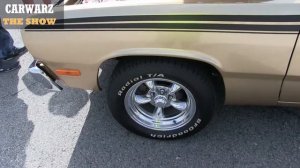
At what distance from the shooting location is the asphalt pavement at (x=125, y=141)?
8.84 feet

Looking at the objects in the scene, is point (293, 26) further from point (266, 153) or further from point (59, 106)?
point (59, 106)

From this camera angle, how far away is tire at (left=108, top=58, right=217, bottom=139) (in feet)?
7.92

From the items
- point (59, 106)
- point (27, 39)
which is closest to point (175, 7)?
point (27, 39)

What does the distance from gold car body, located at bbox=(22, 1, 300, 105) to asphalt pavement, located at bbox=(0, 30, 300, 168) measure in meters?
0.43

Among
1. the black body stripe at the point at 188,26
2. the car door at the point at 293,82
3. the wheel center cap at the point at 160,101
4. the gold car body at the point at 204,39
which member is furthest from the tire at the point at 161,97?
the car door at the point at 293,82

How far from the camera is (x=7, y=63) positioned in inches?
156

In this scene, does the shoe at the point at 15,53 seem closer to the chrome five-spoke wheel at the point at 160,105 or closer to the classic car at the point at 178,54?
the classic car at the point at 178,54

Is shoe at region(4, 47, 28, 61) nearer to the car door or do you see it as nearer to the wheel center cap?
the wheel center cap

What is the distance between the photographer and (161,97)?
2.79 metres

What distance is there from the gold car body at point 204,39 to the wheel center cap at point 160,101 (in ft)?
1.66

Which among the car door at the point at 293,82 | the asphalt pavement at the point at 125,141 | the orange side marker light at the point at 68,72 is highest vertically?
the car door at the point at 293,82

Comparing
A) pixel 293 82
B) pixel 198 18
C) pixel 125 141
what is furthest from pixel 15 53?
pixel 293 82

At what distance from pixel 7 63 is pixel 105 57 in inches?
79.9

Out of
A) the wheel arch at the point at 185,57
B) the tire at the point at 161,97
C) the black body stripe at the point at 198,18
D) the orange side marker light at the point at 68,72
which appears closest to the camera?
the black body stripe at the point at 198,18
